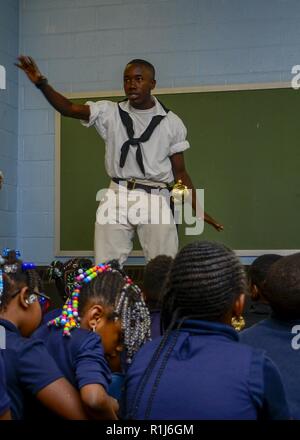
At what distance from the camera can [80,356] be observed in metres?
1.52

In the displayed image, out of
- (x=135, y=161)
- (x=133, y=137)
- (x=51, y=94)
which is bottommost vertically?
(x=135, y=161)

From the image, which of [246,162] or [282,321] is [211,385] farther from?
[246,162]

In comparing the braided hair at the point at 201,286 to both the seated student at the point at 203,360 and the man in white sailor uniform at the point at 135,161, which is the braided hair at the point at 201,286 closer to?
the seated student at the point at 203,360

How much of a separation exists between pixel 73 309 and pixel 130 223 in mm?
2087

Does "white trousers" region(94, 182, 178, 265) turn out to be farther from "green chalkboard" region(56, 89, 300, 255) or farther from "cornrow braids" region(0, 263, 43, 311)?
"cornrow braids" region(0, 263, 43, 311)

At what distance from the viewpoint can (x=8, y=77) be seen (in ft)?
16.6

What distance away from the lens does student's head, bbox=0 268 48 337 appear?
5.32 feet

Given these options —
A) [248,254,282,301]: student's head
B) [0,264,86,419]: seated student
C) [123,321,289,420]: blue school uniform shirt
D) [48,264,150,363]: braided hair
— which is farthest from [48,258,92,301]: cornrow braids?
[123,321,289,420]: blue school uniform shirt

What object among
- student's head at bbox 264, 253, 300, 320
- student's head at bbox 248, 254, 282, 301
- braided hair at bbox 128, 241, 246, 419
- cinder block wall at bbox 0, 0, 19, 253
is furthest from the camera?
cinder block wall at bbox 0, 0, 19, 253

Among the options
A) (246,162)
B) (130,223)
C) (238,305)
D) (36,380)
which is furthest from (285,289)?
(246,162)

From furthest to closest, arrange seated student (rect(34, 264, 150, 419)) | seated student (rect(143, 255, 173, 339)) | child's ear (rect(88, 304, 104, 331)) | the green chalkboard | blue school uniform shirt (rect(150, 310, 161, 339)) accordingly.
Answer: the green chalkboard < seated student (rect(143, 255, 173, 339)) < blue school uniform shirt (rect(150, 310, 161, 339)) < child's ear (rect(88, 304, 104, 331)) < seated student (rect(34, 264, 150, 419))

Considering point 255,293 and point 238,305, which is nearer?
point 238,305

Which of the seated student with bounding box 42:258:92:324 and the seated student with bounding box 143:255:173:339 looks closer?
the seated student with bounding box 143:255:173:339

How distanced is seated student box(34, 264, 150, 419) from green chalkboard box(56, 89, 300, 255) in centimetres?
304
